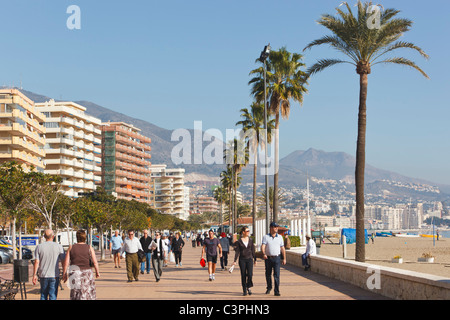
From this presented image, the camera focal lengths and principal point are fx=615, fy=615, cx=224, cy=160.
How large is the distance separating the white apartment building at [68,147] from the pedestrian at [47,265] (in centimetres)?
9471

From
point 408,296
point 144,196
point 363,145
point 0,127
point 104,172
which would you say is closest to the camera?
point 408,296

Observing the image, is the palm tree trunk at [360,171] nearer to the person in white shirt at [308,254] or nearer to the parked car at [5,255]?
the person in white shirt at [308,254]

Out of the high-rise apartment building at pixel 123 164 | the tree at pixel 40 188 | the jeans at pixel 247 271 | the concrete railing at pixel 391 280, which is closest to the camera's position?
the concrete railing at pixel 391 280

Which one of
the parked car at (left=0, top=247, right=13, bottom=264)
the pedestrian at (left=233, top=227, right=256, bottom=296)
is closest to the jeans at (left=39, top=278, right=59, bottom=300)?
the pedestrian at (left=233, top=227, right=256, bottom=296)

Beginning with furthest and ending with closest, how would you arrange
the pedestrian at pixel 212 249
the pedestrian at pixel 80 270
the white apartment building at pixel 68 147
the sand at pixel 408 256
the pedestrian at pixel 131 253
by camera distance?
the white apartment building at pixel 68 147 < the sand at pixel 408 256 < the pedestrian at pixel 212 249 < the pedestrian at pixel 131 253 < the pedestrian at pixel 80 270

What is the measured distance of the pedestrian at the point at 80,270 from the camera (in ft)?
33.7

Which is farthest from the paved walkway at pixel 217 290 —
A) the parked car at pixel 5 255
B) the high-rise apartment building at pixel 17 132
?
the high-rise apartment building at pixel 17 132

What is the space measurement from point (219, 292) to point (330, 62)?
13.0m

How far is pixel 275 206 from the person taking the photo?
41719mm

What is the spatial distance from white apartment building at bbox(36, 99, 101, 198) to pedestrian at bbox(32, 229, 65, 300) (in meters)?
94.7

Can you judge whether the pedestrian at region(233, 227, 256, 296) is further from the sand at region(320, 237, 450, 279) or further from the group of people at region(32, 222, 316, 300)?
the sand at region(320, 237, 450, 279)

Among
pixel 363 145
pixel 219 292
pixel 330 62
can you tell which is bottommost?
pixel 219 292
